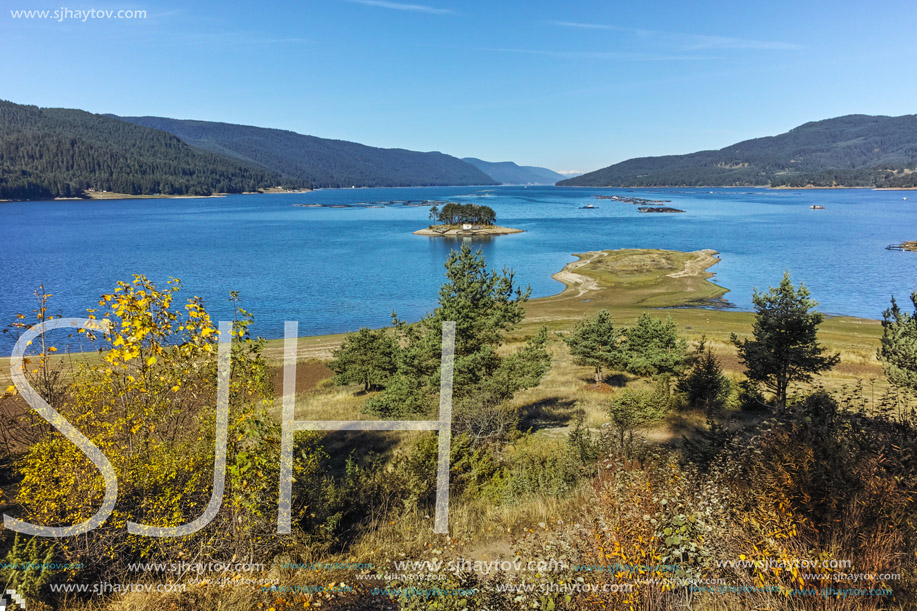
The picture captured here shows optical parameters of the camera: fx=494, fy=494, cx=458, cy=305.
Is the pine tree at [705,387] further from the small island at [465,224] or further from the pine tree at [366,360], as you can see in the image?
the small island at [465,224]

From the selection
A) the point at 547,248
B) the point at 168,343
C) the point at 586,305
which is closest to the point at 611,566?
the point at 168,343

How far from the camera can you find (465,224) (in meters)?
130

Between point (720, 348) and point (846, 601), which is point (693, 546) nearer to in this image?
point (846, 601)

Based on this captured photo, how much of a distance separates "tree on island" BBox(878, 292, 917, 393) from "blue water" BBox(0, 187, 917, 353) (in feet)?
127

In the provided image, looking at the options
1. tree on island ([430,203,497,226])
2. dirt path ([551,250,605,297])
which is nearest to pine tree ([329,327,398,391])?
dirt path ([551,250,605,297])

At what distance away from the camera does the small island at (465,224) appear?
12292 cm

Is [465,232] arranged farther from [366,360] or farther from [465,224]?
[366,360]

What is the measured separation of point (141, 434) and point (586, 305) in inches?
1984

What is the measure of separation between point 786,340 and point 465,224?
386ft

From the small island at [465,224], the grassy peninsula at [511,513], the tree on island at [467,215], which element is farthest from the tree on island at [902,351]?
the tree on island at [467,215]

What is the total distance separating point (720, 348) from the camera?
31.5 meters

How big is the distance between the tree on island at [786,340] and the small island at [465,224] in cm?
10631

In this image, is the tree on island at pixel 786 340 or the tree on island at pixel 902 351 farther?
the tree on island at pixel 786 340

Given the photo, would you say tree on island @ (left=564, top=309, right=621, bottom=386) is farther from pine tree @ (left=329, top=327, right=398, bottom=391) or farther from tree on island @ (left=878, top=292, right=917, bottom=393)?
tree on island @ (left=878, top=292, right=917, bottom=393)
